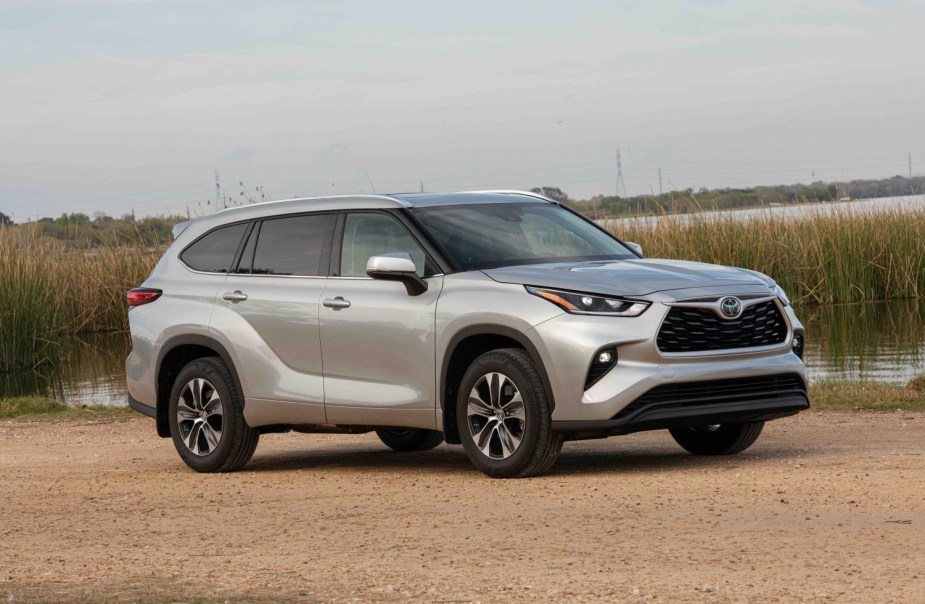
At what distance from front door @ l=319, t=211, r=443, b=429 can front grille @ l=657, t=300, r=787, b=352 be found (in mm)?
1535

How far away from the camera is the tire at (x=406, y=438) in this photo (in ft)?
37.7

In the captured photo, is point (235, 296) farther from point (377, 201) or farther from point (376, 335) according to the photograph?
point (376, 335)

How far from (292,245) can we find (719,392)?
3268mm

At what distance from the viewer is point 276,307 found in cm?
998

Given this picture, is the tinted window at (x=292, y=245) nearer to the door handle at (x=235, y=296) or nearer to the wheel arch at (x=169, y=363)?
the door handle at (x=235, y=296)

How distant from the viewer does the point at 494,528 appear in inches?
289

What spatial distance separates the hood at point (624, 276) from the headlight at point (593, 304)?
0.13 feet

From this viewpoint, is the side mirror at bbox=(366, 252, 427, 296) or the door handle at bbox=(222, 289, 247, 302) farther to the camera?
the door handle at bbox=(222, 289, 247, 302)

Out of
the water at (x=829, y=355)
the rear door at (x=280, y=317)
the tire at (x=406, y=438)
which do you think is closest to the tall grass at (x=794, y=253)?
the water at (x=829, y=355)

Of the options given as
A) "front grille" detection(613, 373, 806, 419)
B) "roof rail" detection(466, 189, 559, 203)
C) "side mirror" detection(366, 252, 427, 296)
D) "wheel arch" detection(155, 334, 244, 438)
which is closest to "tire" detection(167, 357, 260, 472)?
"wheel arch" detection(155, 334, 244, 438)

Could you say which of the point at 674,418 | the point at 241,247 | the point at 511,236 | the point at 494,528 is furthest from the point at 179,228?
the point at 494,528

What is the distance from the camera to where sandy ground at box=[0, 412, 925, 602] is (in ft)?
19.8

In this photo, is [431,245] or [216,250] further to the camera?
[216,250]

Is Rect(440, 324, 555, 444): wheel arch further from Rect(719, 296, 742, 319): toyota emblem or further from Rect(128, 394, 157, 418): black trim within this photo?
Rect(128, 394, 157, 418): black trim
